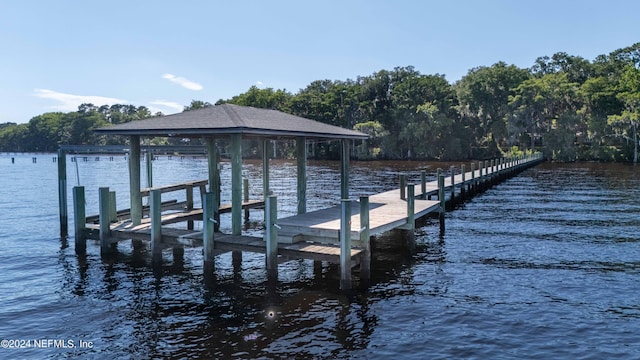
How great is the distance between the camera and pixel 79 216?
15406mm

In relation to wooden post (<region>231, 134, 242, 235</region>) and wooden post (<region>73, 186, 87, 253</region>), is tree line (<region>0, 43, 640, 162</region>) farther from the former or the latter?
wooden post (<region>73, 186, 87, 253</region>)

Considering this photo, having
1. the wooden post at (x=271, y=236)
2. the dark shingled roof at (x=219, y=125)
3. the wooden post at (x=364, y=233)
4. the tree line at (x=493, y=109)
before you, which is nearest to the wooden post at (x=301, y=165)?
the dark shingled roof at (x=219, y=125)

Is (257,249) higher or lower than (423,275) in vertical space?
higher

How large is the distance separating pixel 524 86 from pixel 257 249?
7767cm

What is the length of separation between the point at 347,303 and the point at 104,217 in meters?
7.79

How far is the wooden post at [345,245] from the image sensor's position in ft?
38.6

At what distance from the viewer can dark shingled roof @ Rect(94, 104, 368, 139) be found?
12852 mm

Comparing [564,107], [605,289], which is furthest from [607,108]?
[605,289]

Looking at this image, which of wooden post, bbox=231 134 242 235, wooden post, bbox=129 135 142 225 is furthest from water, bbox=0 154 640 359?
wooden post, bbox=231 134 242 235

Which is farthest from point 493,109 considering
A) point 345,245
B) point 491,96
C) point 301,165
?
point 345,245

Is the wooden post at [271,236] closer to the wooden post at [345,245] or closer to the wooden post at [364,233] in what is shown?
the wooden post at [345,245]

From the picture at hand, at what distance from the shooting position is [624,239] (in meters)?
18.7

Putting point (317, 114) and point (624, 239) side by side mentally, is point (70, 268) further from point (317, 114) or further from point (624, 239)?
point (317, 114)

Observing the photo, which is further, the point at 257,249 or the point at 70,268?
the point at 70,268
